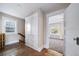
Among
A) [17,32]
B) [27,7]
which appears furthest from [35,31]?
[27,7]

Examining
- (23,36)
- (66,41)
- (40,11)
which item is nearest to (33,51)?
(23,36)

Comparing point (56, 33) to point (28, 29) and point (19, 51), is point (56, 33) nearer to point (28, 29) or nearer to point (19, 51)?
point (28, 29)

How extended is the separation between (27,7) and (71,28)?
77 cm

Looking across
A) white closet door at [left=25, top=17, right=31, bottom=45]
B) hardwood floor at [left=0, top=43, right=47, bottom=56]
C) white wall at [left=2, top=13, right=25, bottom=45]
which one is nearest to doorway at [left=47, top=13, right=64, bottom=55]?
hardwood floor at [left=0, top=43, right=47, bottom=56]

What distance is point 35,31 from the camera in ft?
4.42

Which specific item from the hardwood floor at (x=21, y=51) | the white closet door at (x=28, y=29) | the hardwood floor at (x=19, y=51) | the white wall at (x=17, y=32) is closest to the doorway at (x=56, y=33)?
the hardwood floor at (x=21, y=51)

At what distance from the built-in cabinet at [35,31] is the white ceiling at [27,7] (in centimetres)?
10

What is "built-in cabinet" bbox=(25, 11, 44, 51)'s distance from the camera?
1.34 meters

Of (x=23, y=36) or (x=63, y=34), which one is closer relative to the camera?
(x=63, y=34)

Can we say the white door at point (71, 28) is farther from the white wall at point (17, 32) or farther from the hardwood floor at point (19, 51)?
the white wall at point (17, 32)

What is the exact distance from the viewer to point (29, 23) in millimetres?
1374

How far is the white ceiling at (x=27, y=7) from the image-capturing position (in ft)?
4.18

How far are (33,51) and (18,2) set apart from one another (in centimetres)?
82

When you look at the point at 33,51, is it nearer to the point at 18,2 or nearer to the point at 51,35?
the point at 51,35
